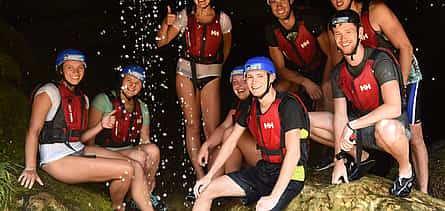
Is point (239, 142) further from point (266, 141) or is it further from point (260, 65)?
point (260, 65)

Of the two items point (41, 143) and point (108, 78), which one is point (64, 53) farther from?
point (108, 78)

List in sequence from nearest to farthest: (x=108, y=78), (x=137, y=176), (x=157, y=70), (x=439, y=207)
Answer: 1. (x=439, y=207)
2. (x=137, y=176)
3. (x=108, y=78)
4. (x=157, y=70)

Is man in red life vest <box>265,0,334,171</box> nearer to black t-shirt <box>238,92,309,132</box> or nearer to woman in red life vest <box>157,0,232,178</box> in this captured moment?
woman in red life vest <box>157,0,232,178</box>

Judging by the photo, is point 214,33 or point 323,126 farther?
point 214,33

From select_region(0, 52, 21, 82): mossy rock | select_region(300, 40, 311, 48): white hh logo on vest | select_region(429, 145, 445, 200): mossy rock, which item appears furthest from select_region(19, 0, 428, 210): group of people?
select_region(0, 52, 21, 82): mossy rock

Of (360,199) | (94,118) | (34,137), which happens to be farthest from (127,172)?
(360,199)

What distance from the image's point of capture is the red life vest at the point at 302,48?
5.09 m

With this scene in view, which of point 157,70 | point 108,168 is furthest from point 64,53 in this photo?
point 157,70

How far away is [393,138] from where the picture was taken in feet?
Answer: 12.5

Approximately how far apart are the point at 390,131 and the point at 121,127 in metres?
2.54

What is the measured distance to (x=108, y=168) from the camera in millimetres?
4535

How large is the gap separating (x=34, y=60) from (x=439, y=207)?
5788 mm

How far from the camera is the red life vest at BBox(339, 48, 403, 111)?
401 cm

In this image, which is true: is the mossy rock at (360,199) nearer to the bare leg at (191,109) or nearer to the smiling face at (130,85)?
the bare leg at (191,109)
